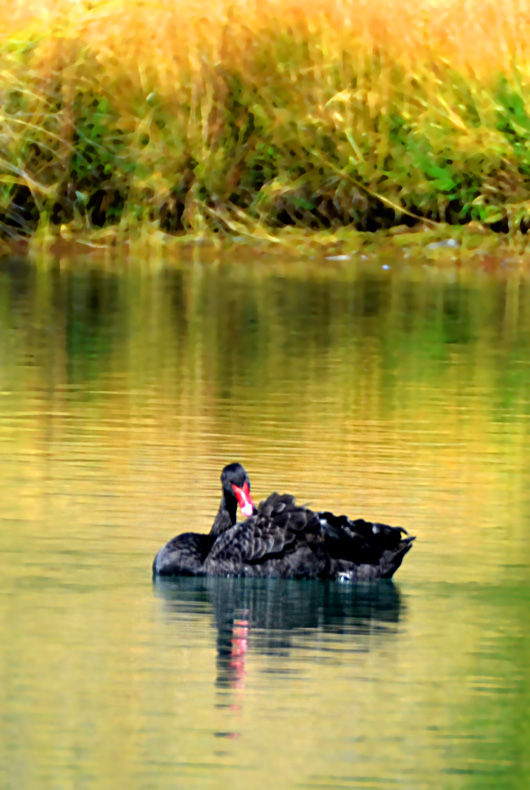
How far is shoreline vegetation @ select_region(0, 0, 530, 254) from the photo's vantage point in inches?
1000

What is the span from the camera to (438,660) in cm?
818

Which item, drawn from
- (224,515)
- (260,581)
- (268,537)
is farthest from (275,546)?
(224,515)

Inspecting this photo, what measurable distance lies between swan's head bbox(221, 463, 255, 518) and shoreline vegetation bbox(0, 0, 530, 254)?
15.4 metres

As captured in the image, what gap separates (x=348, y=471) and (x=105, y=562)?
261cm

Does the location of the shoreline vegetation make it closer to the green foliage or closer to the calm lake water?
the green foliage

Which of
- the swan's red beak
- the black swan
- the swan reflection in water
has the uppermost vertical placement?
the swan's red beak

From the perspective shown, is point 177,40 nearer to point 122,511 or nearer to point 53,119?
point 53,119

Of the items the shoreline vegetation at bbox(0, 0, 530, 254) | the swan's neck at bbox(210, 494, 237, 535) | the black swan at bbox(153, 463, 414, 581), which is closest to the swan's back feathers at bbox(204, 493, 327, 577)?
the black swan at bbox(153, 463, 414, 581)

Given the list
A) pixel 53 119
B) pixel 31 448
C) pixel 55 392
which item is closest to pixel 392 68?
pixel 53 119

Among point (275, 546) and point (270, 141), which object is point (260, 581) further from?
point (270, 141)

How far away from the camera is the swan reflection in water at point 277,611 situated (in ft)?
27.3

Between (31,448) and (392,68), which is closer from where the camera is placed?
(31,448)

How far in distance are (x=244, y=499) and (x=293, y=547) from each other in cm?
45

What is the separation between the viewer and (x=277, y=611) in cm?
902
